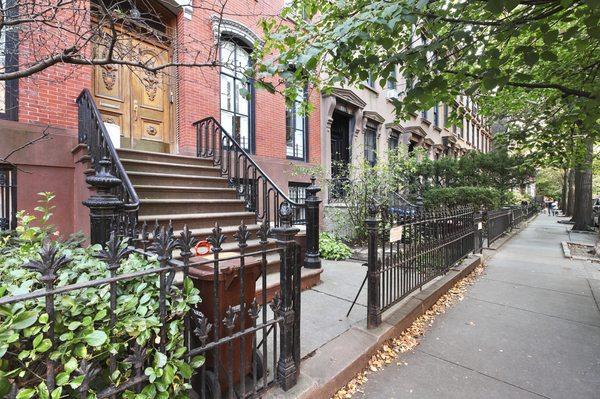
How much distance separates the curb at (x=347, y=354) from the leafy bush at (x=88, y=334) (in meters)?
1.01

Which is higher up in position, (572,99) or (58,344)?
(572,99)

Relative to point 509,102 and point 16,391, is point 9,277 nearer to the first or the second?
point 16,391

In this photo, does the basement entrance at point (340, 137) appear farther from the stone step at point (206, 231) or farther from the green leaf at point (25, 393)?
the green leaf at point (25, 393)

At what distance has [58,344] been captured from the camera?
1391 mm

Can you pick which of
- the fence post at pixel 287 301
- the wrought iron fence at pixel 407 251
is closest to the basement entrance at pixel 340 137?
the wrought iron fence at pixel 407 251

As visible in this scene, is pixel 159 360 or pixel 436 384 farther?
pixel 436 384

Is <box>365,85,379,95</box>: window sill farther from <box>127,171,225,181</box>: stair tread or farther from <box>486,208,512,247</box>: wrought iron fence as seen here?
<box>127,171,225,181</box>: stair tread

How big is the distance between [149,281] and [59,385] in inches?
22.9

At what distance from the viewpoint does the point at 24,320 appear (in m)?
1.27

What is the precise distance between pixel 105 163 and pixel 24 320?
2.41m

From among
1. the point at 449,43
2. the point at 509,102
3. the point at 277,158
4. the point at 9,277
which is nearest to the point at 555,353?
the point at 449,43

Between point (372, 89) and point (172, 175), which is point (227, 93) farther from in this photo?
point (372, 89)

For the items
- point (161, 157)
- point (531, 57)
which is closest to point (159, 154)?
point (161, 157)

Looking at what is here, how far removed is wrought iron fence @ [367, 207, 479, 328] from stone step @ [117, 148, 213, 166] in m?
4.00
